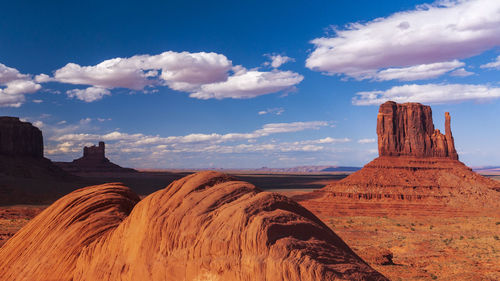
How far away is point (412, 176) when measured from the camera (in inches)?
2030

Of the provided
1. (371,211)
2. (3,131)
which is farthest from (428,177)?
(3,131)

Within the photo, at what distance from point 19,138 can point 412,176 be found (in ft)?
246

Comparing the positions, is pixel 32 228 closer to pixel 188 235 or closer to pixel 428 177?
pixel 188 235

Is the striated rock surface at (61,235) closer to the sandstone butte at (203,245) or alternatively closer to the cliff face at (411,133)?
the sandstone butte at (203,245)

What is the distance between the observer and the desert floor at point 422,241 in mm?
17547

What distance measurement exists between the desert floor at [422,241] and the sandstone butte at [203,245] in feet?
14.2

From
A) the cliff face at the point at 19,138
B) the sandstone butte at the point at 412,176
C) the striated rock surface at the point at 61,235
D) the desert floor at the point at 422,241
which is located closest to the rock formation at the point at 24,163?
the cliff face at the point at 19,138

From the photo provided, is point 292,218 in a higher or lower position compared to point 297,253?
higher

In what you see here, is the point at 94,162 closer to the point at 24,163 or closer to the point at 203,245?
the point at 24,163

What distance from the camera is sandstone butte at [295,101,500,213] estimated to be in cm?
4738

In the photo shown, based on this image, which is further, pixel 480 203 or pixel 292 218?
pixel 480 203

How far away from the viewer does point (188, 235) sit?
15.3 ft

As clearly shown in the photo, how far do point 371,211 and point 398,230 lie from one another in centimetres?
1254

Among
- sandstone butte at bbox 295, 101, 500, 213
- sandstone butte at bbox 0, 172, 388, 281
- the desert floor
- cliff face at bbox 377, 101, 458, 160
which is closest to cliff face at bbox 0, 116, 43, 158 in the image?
the desert floor
